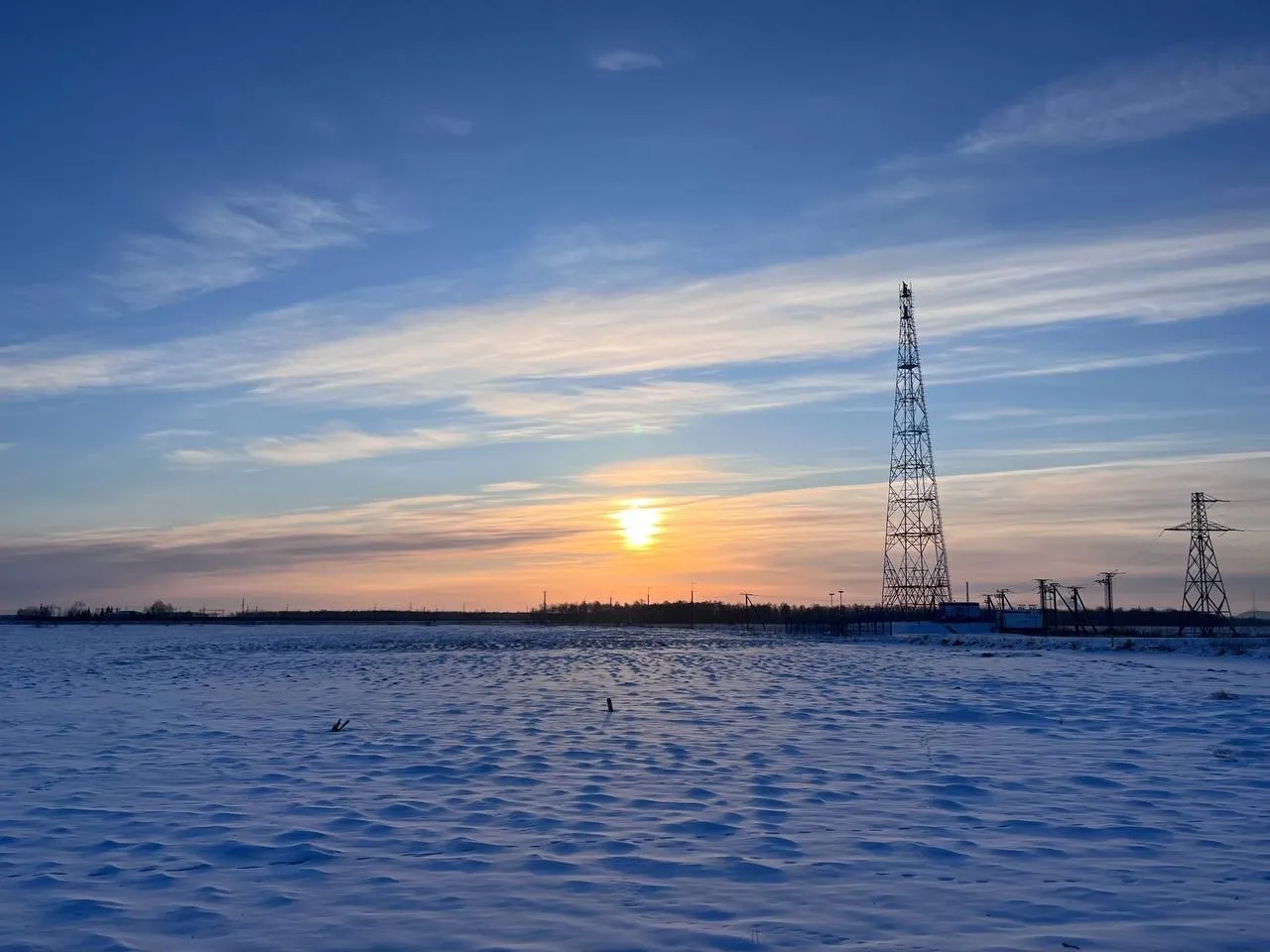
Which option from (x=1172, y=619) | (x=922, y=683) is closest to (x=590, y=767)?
(x=922, y=683)

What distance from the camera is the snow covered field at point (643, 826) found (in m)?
8.37

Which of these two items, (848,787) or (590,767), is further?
(590,767)

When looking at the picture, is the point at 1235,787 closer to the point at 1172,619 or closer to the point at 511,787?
the point at 511,787

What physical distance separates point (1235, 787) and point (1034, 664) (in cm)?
3107

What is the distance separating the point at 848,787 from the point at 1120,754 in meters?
5.73

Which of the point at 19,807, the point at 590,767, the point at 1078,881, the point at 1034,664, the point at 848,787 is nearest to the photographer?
the point at 1078,881

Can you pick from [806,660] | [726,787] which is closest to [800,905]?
[726,787]

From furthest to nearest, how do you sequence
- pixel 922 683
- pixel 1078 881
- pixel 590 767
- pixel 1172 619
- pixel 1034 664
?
pixel 1172 619 < pixel 1034 664 < pixel 922 683 < pixel 590 767 < pixel 1078 881

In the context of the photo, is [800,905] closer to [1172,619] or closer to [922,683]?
[922,683]

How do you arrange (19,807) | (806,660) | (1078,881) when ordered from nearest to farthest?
(1078,881) < (19,807) < (806,660)

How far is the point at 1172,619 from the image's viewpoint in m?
126

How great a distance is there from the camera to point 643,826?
1199 centimetres

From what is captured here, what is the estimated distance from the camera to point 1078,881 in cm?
953

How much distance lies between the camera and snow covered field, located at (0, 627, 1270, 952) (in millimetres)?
8367
